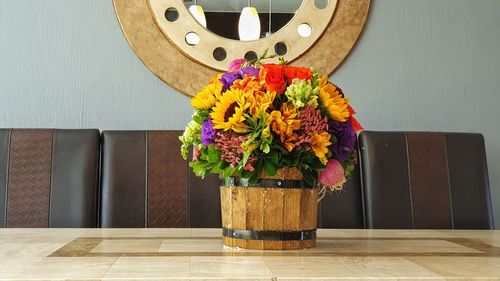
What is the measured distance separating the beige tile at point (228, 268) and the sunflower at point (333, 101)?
292 millimetres

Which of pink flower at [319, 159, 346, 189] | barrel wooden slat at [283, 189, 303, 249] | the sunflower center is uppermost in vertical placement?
the sunflower center

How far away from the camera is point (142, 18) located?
2.15 m

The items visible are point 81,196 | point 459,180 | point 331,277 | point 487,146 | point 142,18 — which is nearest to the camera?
point 331,277

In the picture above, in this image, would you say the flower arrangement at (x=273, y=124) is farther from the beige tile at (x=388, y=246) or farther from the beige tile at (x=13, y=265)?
the beige tile at (x=13, y=265)

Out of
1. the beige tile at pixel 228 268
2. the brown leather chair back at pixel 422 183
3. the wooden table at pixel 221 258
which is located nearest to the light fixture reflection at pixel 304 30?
the brown leather chair back at pixel 422 183

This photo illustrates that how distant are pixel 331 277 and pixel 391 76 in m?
1.56

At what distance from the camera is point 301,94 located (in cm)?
104

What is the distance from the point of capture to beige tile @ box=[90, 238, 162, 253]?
1.12m

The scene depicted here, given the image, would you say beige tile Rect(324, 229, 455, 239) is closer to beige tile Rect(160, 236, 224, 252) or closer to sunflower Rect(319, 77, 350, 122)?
beige tile Rect(160, 236, 224, 252)

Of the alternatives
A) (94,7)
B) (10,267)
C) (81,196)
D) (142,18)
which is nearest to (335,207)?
(81,196)

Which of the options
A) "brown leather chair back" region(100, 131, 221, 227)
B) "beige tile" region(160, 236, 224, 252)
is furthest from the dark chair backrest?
"beige tile" region(160, 236, 224, 252)

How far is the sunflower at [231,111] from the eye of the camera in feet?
3.37

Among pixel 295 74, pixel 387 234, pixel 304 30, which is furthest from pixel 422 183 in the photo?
pixel 295 74

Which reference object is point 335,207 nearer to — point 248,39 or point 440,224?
point 440,224
